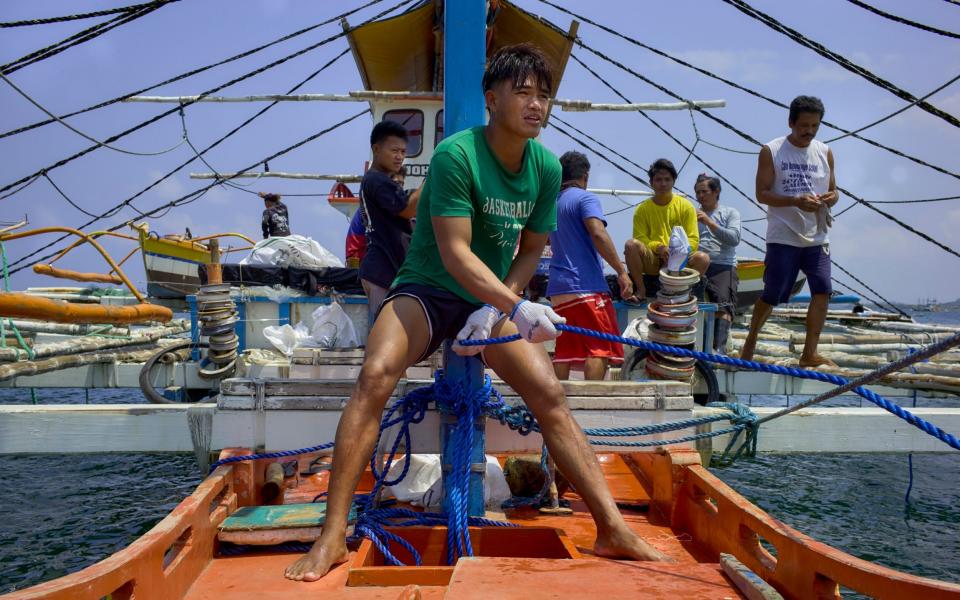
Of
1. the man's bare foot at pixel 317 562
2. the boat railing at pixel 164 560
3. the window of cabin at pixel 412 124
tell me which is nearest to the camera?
the boat railing at pixel 164 560

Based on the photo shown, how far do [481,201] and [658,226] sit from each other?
4.78 metres

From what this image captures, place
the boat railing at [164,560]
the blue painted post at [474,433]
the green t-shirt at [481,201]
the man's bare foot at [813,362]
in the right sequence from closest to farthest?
the boat railing at [164,560] < the green t-shirt at [481,201] < the blue painted post at [474,433] < the man's bare foot at [813,362]

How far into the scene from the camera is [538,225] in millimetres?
3207

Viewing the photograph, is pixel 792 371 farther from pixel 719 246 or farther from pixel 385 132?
pixel 719 246

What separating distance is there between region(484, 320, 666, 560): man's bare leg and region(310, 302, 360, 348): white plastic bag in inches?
168

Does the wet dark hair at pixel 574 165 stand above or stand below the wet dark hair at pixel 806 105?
below

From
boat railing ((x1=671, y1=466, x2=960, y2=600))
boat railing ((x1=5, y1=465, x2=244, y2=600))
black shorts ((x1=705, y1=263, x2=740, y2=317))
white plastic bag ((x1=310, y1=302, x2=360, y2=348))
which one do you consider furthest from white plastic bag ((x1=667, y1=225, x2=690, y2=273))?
black shorts ((x1=705, y1=263, x2=740, y2=317))

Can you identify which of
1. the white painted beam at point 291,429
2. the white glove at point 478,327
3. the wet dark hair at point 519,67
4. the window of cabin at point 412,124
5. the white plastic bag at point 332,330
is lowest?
the white painted beam at point 291,429

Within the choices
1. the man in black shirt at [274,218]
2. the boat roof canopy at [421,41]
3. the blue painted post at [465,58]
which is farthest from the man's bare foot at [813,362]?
the man in black shirt at [274,218]

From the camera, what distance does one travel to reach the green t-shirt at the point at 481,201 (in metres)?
2.83

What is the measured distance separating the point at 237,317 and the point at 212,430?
17.1 ft

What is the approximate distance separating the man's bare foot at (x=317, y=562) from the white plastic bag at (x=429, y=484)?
108 cm

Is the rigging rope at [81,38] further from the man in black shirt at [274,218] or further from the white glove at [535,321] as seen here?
the man in black shirt at [274,218]

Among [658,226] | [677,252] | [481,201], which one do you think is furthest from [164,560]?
[658,226]
